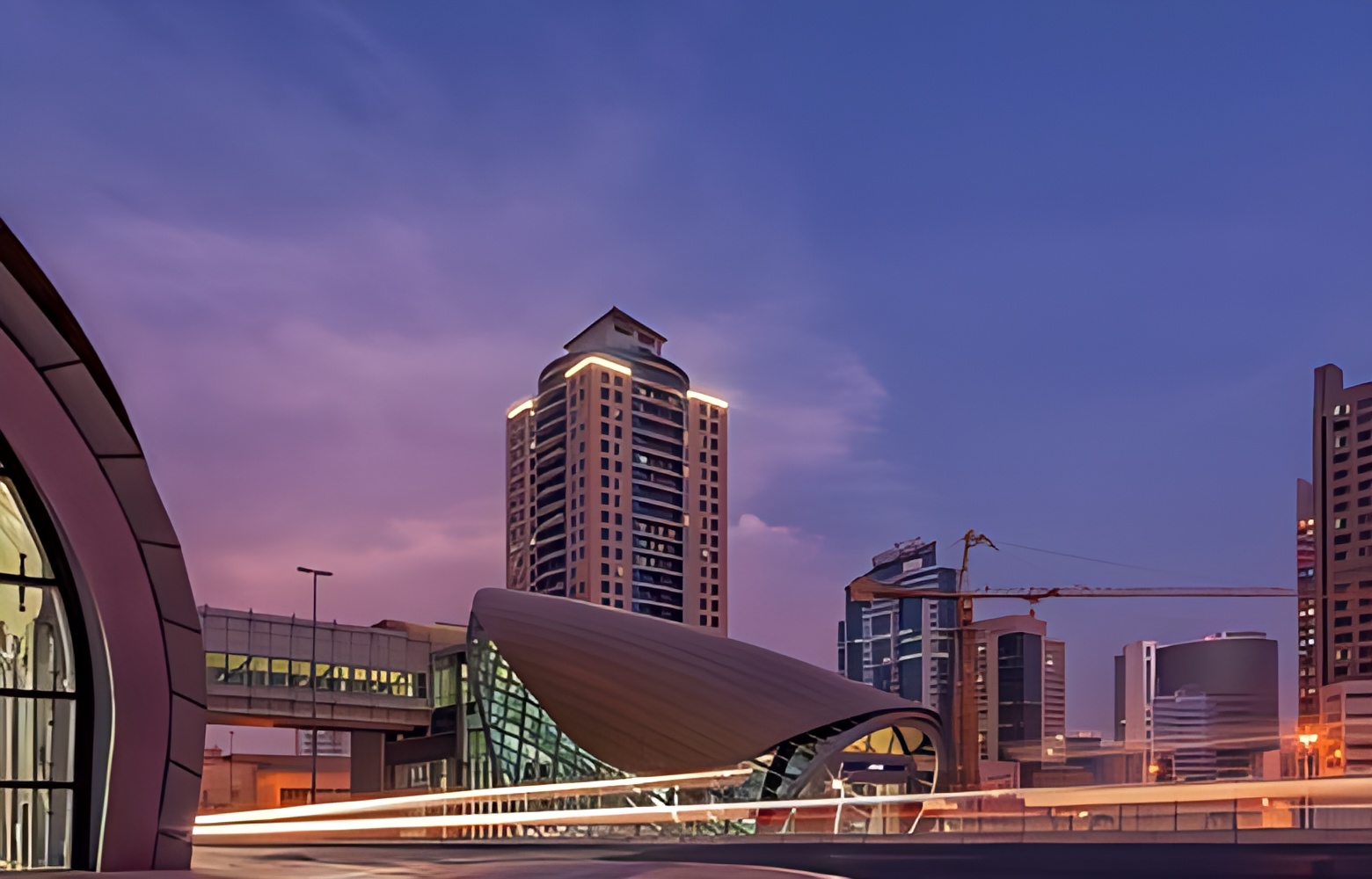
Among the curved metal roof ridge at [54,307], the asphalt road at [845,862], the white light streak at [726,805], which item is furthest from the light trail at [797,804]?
the curved metal roof ridge at [54,307]

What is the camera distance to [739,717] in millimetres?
62969

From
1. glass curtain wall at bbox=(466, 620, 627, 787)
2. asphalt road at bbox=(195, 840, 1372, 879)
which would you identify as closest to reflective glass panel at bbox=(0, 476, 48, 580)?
asphalt road at bbox=(195, 840, 1372, 879)

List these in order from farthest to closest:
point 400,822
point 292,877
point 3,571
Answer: point 400,822 → point 292,877 → point 3,571

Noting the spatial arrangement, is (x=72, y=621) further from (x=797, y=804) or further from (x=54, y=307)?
(x=797, y=804)

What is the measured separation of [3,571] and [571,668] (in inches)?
1962

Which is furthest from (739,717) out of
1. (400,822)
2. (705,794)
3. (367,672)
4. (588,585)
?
(588,585)

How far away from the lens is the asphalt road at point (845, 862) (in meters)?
19.2

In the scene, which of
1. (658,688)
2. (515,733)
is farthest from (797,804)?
(515,733)

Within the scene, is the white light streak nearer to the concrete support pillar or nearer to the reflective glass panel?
the reflective glass panel

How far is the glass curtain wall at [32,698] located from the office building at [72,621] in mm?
16

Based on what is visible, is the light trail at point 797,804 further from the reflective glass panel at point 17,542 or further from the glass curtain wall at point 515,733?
the reflective glass panel at point 17,542

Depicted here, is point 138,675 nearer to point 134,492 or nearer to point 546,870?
point 134,492

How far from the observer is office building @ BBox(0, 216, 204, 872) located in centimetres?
1686

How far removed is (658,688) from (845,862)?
4004 centimetres
